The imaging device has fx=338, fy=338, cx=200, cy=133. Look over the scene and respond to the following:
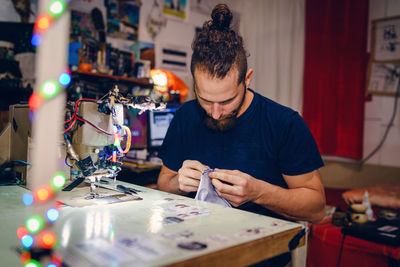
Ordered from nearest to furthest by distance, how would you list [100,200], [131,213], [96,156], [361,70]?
[131,213]
[100,200]
[96,156]
[361,70]

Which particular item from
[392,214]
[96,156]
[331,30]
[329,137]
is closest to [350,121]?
[329,137]

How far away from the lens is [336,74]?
383 centimetres

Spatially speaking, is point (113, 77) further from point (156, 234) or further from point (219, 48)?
point (156, 234)

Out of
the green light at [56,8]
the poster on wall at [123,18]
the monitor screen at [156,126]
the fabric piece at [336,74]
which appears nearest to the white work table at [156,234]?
the green light at [56,8]

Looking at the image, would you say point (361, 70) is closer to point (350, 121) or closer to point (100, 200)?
point (350, 121)

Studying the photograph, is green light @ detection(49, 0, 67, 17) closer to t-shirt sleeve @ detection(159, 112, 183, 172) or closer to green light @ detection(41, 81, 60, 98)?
green light @ detection(41, 81, 60, 98)

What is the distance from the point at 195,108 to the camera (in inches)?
72.0

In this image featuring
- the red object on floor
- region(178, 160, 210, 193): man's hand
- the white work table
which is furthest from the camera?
the red object on floor

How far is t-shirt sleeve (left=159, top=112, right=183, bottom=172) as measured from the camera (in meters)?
1.79

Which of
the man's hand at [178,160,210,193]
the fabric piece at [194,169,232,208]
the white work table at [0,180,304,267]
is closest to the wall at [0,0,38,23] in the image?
the white work table at [0,180,304,267]

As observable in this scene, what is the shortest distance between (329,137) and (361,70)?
811 mm

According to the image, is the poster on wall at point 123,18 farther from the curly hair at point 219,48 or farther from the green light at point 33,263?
the green light at point 33,263

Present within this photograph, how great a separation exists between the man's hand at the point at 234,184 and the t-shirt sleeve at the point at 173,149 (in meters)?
0.53

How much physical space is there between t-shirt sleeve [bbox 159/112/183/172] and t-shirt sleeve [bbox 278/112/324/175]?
535 mm
